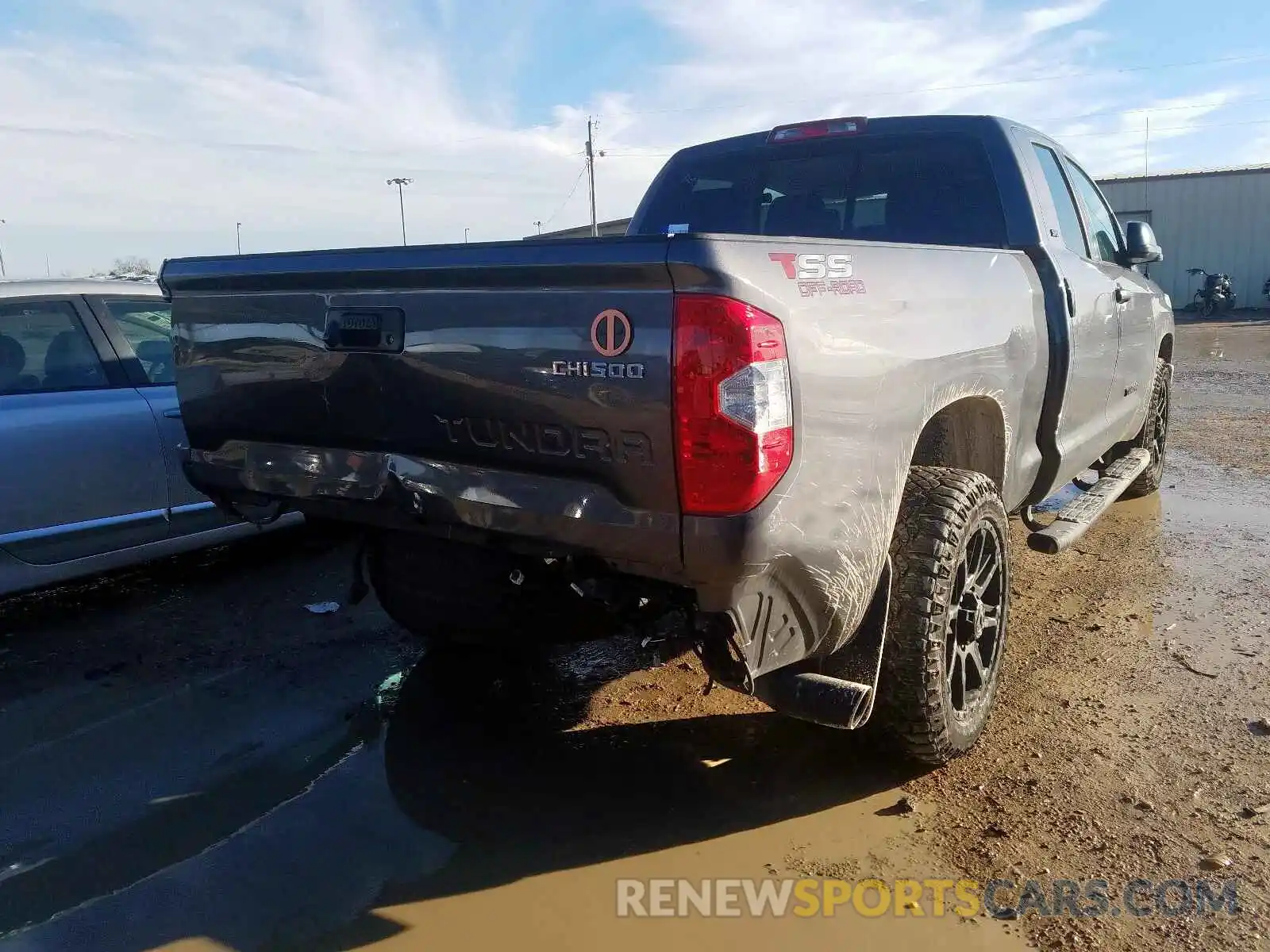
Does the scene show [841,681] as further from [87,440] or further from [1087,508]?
[87,440]

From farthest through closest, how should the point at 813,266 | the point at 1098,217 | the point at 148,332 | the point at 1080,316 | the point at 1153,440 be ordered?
the point at 1153,440 → the point at 1098,217 → the point at 148,332 → the point at 1080,316 → the point at 813,266

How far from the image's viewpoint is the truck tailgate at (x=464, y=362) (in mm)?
2207

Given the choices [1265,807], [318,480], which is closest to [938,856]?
[1265,807]

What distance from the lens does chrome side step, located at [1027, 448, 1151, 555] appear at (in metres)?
3.72

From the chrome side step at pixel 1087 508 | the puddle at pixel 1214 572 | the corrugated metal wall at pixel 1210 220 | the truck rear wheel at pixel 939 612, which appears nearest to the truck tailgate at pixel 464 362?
the truck rear wheel at pixel 939 612

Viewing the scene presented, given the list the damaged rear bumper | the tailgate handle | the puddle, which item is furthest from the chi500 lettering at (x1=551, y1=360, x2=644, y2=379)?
the puddle

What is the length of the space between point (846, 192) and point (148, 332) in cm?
330

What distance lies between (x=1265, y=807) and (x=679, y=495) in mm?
2021

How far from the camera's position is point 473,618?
11.7 feet

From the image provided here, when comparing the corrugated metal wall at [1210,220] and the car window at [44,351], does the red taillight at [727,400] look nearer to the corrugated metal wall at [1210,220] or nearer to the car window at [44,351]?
the car window at [44,351]

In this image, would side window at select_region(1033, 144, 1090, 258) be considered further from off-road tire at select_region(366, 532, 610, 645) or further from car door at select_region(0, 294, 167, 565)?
car door at select_region(0, 294, 167, 565)

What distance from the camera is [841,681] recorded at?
2.59 m

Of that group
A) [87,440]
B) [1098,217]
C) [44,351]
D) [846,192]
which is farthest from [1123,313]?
[44,351]

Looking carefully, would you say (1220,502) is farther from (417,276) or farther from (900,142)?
(417,276)
